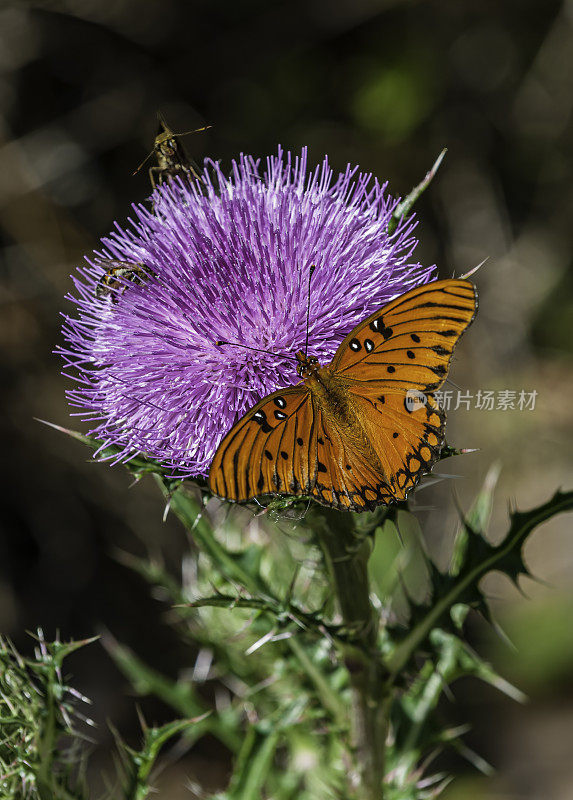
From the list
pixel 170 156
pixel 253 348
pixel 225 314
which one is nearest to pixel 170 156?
pixel 170 156

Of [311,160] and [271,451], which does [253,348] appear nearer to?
[271,451]

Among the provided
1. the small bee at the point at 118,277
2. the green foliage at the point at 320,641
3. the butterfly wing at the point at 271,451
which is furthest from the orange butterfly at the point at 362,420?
the small bee at the point at 118,277

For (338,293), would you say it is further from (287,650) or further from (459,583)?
(287,650)

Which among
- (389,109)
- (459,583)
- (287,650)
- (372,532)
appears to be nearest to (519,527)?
(459,583)

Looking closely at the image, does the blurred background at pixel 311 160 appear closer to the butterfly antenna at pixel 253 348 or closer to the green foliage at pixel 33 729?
the green foliage at pixel 33 729

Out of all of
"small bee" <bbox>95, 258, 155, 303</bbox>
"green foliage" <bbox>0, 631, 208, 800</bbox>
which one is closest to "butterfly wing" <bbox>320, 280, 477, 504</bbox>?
"small bee" <bbox>95, 258, 155, 303</bbox>

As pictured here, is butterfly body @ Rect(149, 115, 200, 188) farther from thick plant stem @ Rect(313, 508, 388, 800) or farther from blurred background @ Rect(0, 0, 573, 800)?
blurred background @ Rect(0, 0, 573, 800)

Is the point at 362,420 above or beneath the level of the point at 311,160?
beneath
